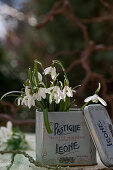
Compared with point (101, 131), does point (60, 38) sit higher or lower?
higher

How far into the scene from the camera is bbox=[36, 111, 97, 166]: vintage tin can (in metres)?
0.64

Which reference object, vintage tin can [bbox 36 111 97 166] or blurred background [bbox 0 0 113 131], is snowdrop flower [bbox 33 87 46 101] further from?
blurred background [bbox 0 0 113 131]

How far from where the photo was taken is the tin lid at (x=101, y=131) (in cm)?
61

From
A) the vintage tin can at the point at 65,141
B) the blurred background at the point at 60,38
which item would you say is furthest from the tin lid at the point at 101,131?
the blurred background at the point at 60,38

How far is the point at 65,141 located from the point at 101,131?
0.08 m

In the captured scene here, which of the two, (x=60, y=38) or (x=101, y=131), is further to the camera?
(x=60, y=38)

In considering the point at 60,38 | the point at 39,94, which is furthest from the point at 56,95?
the point at 60,38

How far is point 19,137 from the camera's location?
3.17ft

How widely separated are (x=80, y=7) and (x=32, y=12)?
626 millimetres

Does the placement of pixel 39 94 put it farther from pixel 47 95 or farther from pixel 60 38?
pixel 60 38

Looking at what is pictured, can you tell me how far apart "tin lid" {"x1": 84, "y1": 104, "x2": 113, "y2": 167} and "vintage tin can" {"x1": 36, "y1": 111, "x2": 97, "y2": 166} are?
24 millimetres

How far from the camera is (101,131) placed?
2.10 ft

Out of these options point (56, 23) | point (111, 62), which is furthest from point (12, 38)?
point (111, 62)

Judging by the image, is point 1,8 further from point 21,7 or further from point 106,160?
point 106,160
